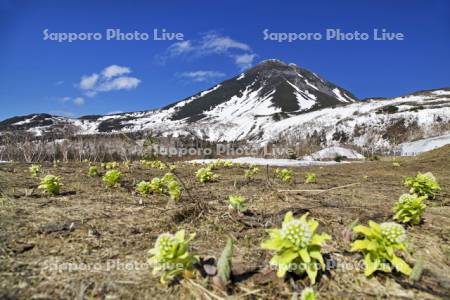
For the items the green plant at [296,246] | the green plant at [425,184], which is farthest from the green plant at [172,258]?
the green plant at [425,184]

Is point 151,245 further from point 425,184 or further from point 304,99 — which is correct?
point 304,99

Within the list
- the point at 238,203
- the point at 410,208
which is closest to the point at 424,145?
the point at 410,208

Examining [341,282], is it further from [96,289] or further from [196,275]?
[96,289]

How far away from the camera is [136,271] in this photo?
2301 mm

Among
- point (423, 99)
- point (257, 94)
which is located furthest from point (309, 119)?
point (257, 94)

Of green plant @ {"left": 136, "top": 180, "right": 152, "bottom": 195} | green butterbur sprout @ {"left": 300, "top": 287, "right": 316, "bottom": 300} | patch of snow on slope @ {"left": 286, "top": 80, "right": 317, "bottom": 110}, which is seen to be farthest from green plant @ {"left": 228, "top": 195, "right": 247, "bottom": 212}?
patch of snow on slope @ {"left": 286, "top": 80, "right": 317, "bottom": 110}

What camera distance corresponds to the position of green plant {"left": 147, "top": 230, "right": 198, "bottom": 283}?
207 centimetres

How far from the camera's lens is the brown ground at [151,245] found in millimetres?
2072

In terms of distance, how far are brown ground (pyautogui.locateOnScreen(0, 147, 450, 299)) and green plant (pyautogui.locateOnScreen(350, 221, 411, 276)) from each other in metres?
0.11

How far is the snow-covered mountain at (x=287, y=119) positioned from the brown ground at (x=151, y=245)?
5360mm

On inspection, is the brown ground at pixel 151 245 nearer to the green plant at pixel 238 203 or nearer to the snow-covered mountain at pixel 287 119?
the green plant at pixel 238 203

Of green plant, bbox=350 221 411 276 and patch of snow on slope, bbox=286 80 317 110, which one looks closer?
green plant, bbox=350 221 411 276

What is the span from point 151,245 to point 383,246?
5.63ft

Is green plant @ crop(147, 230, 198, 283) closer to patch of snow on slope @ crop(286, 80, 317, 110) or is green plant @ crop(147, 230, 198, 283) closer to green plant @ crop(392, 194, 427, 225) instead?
green plant @ crop(392, 194, 427, 225)
